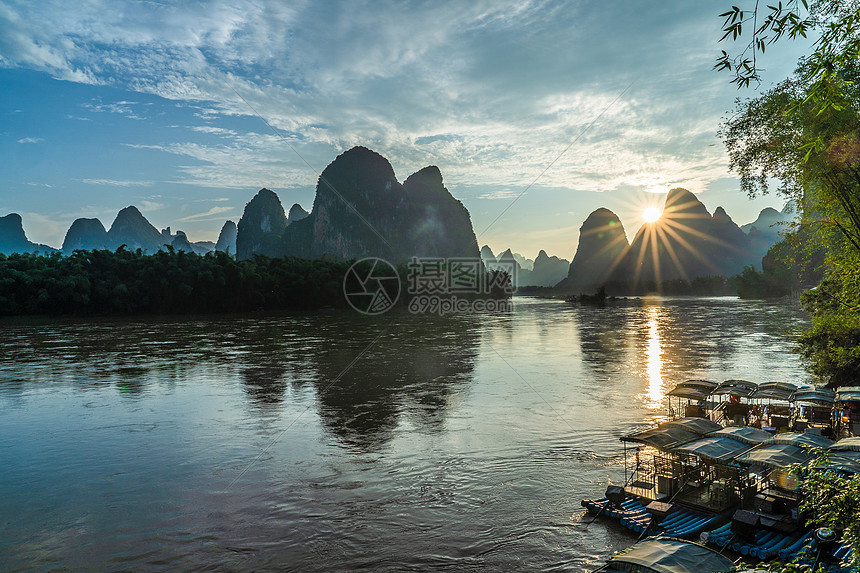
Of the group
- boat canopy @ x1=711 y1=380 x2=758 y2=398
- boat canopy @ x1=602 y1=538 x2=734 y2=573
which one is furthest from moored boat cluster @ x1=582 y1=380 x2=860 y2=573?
boat canopy @ x1=711 y1=380 x2=758 y2=398

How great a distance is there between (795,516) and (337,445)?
17030mm

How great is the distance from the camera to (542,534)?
15.0 meters

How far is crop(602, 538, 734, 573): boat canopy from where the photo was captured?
9656 mm

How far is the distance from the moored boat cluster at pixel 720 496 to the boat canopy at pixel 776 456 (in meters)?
0.03

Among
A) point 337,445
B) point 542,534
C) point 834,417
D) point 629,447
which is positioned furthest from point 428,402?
point 834,417

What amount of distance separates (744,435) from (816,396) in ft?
30.0

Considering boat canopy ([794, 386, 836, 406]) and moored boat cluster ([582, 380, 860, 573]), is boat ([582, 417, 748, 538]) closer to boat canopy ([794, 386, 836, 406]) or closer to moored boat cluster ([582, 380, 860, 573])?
moored boat cluster ([582, 380, 860, 573])

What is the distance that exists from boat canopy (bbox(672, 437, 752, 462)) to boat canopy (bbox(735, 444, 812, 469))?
0.40 metres

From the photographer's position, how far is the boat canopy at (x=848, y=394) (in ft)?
75.2

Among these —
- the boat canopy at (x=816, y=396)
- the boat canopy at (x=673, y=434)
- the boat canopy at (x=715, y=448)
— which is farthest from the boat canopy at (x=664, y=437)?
the boat canopy at (x=816, y=396)

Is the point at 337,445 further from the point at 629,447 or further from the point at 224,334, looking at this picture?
the point at 224,334

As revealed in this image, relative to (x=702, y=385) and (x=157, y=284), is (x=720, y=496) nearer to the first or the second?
(x=702, y=385)

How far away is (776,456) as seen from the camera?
1581cm

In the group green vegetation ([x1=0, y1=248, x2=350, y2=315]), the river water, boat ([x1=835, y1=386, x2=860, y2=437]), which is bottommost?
the river water
